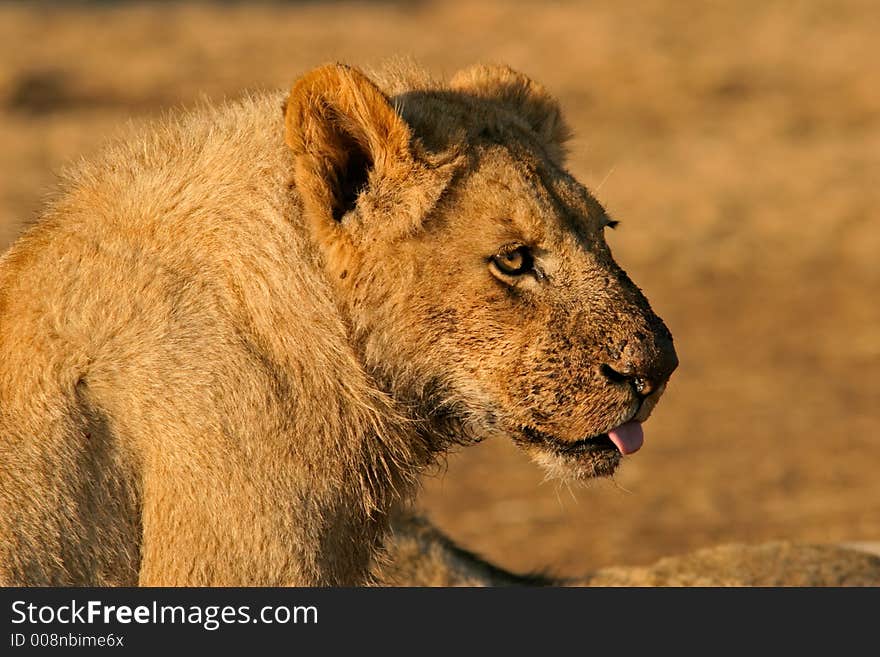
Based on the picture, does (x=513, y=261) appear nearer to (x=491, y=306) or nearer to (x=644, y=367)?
(x=491, y=306)

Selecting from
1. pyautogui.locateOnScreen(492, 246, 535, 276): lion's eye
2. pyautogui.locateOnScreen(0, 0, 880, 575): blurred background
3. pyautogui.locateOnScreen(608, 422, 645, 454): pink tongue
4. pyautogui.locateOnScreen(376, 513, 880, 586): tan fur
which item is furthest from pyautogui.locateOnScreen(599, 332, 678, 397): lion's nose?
pyautogui.locateOnScreen(376, 513, 880, 586): tan fur

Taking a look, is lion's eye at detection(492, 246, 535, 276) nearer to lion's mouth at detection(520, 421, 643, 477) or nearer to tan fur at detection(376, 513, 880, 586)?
lion's mouth at detection(520, 421, 643, 477)

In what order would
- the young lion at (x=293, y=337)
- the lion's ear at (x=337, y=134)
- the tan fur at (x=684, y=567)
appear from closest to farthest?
the young lion at (x=293, y=337)
the lion's ear at (x=337, y=134)
the tan fur at (x=684, y=567)

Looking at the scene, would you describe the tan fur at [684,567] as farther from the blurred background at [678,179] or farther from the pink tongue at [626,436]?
the pink tongue at [626,436]

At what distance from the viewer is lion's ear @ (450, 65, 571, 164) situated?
4.75 metres

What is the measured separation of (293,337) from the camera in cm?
396

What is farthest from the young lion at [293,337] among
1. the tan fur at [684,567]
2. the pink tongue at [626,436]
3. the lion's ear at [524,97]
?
the tan fur at [684,567]

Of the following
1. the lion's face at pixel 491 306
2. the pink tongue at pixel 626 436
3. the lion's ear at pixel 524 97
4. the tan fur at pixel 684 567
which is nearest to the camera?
the lion's face at pixel 491 306

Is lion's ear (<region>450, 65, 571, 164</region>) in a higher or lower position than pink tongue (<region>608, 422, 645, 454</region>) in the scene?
higher

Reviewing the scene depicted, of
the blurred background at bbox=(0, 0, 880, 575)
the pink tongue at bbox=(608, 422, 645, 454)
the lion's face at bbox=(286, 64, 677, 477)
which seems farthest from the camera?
the blurred background at bbox=(0, 0, 880, 575)

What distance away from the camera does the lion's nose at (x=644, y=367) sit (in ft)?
13.4
